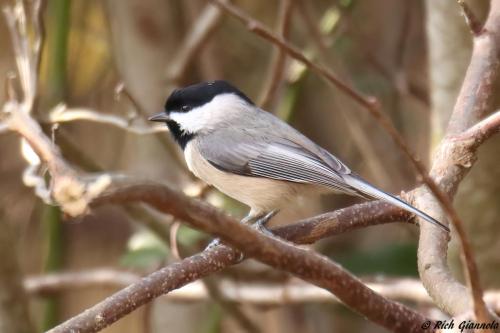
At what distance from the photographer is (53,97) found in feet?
9.40

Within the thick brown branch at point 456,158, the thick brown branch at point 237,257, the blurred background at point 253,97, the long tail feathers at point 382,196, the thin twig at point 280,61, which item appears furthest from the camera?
the thin twig at point 280,61

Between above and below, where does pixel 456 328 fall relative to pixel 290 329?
above

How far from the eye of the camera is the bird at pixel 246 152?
2.14 m

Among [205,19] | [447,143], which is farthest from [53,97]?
[447,143]

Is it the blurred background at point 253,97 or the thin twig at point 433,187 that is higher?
the thin twig at point 433,187

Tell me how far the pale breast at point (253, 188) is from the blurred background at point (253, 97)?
0.17 m

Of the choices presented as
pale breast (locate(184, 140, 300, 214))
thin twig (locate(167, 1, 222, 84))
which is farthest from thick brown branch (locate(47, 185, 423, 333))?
thin twig (locate(167, 1, 222, 84))

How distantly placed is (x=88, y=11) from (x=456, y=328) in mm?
2798

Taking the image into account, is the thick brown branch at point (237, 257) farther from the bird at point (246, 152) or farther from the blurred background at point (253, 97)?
the blurred background at point (253, 97)

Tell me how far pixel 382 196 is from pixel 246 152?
1.76ft

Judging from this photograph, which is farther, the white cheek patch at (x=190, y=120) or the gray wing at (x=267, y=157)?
the white cheek patch at (x=190, y=120)

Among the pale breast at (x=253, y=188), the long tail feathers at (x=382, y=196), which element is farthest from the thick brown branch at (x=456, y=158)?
the pale breast at (x=253, y=188)

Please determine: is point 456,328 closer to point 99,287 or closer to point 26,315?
point 26,315

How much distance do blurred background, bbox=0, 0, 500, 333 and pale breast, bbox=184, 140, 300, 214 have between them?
0.17 meters
